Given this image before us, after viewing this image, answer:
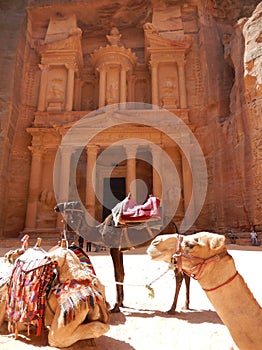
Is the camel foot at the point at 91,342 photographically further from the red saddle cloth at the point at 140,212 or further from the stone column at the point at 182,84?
the stone column at the point at 182,84

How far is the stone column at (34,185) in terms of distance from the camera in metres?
17.4

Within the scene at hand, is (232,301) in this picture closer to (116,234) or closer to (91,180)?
(116,234)

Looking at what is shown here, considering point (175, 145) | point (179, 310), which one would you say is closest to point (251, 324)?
point (179, 310)

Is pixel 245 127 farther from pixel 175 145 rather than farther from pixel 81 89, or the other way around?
pixel 81 89

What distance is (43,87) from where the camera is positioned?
21047 millimetres

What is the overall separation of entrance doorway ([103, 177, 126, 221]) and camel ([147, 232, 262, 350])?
58.2ft

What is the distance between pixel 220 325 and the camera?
424cm

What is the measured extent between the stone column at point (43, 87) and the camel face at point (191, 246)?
1935 cm

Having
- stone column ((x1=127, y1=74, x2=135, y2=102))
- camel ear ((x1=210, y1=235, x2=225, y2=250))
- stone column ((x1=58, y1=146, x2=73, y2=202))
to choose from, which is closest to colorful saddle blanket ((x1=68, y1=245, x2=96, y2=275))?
camel ear ((x1=210, y1=235, x2=225, y2=250))

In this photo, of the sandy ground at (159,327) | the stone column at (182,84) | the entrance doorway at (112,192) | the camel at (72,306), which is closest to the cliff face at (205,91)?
the stone column at (182,84)

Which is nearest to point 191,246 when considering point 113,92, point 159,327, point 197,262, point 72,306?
point 197,262

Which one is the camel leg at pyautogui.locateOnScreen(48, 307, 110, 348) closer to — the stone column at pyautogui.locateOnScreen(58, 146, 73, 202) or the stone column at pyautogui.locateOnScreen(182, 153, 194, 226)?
the stone column at pyautogui.locateOnScreen(58, 146, 73, 202)

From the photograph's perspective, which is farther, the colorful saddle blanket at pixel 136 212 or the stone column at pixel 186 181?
the stone column at pixel 186 181

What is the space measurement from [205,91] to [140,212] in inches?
676
